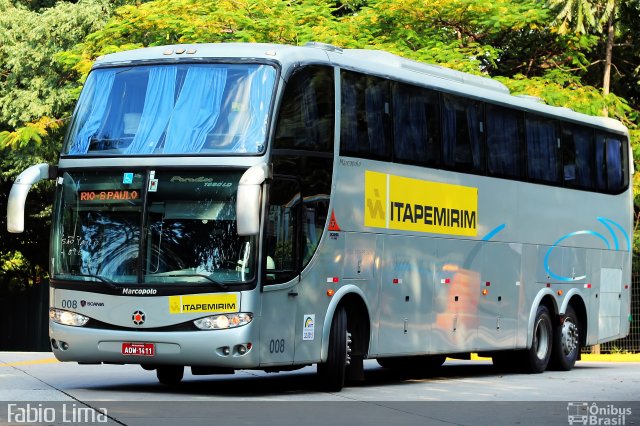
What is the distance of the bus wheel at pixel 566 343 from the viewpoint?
2392 cm

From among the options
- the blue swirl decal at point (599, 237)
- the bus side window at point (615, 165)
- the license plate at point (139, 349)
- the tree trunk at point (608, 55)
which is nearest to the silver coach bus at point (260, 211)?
the license plate at point (139, 349)

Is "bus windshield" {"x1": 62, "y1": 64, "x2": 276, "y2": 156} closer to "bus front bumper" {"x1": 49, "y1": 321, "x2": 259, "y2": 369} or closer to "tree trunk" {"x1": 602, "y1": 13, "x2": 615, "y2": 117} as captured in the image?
"bus front bumper" {"x1": 49, "y1": 321, "x2": 259, "y2": 369}

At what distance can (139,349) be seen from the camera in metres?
16.0

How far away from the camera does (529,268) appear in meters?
22.8

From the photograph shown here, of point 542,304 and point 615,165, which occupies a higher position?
point 615,165

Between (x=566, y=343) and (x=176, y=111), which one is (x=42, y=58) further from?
(x=176, y=111)

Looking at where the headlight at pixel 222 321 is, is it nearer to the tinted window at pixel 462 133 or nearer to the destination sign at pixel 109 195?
the destination sign at pixel 109 195

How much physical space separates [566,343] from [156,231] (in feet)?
33.2

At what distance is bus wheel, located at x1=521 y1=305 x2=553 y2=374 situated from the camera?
23203 mm

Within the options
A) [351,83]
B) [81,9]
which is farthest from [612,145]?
[81,9]

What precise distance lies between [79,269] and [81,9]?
20.8m

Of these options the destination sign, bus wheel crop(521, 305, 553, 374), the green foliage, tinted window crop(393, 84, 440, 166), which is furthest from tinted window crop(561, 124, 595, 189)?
the green foliage

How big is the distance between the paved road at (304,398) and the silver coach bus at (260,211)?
0.54m

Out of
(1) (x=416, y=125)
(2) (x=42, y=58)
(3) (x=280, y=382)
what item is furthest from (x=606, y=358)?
(2) (x=42, y=58)
